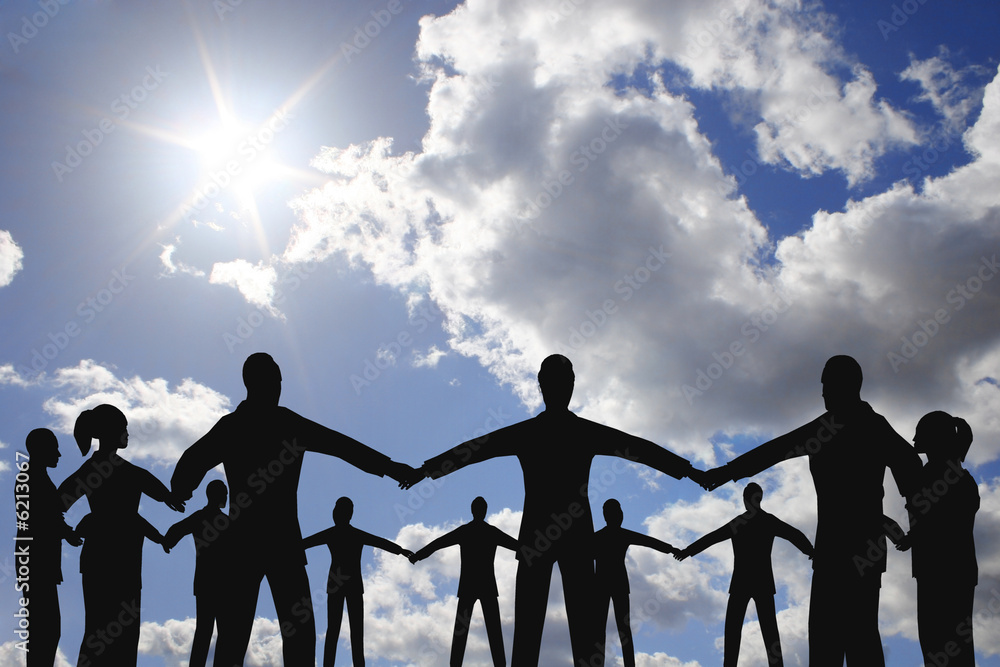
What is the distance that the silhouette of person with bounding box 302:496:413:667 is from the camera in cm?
1023

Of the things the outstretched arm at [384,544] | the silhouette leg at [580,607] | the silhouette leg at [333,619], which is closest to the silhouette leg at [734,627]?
the silhouette leg at [580,607]

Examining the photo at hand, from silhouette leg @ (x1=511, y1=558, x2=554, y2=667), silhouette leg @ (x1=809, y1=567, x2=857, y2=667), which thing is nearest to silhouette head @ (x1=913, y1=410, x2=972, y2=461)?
silhouette leg @ (x1=809, y1=567, x2=857, y2=667)

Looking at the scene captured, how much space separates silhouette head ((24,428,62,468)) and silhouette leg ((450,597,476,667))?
572 cm

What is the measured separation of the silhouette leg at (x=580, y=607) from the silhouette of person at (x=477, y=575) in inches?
184

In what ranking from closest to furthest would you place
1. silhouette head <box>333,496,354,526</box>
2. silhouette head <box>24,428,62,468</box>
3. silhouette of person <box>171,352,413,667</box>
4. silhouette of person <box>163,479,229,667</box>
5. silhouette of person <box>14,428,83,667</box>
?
silhouette of person <box>171,352,413,667</box> < silhouette of person <box>14,428,83,667</box> < silhouette of person <box>163,479,229,667</box> < silhouette head <box>24,428,62,468</box> < silhouette head <box>333,496,354,526</box>

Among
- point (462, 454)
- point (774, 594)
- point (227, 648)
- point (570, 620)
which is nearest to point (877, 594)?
point (570, 620)

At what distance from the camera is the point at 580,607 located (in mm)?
5324

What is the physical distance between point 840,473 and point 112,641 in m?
6.49

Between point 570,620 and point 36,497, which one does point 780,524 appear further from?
point 36,497

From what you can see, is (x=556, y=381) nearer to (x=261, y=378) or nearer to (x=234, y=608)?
(x=261, y=378)

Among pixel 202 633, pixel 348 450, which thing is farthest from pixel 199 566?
pixel 348 450

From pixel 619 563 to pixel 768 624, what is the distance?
235cm

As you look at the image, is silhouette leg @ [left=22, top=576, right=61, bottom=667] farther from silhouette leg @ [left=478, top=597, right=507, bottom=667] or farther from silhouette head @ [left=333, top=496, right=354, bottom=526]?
silhouette leg @ [left=478, top=597, right=507, bottom=667]

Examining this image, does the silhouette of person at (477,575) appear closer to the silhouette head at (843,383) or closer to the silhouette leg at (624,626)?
the silhouette leg at (624,626)
